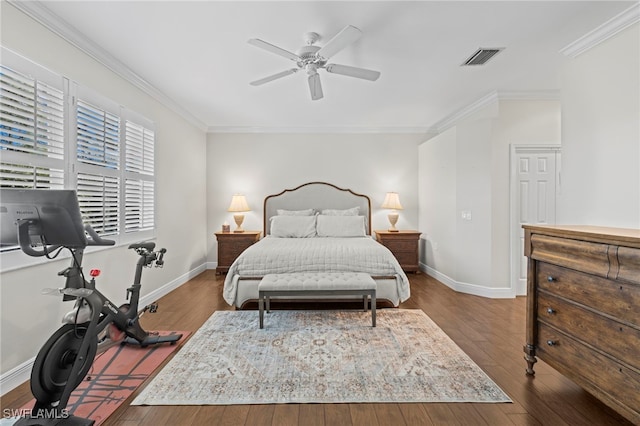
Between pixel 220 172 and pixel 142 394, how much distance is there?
14.0 feet

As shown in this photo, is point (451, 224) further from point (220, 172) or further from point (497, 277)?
point (220, 172)

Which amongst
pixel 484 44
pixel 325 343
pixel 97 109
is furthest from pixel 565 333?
pixel 97 109

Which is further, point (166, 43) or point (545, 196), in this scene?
point (545, 196)

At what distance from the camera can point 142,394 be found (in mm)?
1975

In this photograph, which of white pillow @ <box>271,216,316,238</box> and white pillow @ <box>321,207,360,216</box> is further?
white pillow @ <box>321,207,360,216</box>

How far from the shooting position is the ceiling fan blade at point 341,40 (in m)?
2.17

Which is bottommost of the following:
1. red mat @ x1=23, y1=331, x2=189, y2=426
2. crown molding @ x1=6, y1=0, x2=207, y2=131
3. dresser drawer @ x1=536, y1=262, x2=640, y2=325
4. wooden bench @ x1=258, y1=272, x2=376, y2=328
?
red mat @ x1=23, y1=331, x2=189, y2=426

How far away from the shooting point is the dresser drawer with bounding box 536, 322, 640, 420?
4.97 ft

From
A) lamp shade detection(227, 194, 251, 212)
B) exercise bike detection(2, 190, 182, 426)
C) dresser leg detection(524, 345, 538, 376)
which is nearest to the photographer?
exercise bike detection(2, 190, 182, 426)

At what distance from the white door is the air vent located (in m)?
1.48

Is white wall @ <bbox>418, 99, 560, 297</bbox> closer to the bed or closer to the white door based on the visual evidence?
the white door

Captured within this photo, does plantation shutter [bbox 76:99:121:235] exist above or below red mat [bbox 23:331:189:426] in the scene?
above

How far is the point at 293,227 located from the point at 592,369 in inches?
154

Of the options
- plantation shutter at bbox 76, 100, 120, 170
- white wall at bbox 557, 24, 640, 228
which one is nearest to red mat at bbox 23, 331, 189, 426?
plantation shutter at bbox 76, 100, 120, 170
